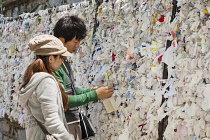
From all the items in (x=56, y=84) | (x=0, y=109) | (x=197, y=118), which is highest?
(x=56, y=84)

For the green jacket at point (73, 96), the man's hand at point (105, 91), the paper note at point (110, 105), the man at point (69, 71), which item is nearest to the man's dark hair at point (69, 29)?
the man at point (69, 71)

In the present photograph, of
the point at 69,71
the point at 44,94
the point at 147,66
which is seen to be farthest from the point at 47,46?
the point at 147,66

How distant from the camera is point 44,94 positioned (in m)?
1.58

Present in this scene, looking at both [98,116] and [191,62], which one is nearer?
[191,62]

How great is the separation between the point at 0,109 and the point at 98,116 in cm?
208

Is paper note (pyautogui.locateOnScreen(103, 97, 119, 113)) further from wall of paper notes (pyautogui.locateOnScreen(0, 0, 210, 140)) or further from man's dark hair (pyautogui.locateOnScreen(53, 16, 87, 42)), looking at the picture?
man's dark hair (pyautogui.locateOnScreen(53, 16, 87, 42))

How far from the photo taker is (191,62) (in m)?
1.88

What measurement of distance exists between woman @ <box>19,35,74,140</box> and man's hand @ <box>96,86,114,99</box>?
0.36m

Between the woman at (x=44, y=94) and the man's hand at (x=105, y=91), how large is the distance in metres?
0.36

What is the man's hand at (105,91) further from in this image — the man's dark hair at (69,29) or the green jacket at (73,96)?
the man's dark hair at (69,29)

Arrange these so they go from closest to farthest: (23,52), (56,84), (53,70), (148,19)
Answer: (56,84) → (53,70) → (148,19) → (23,52)

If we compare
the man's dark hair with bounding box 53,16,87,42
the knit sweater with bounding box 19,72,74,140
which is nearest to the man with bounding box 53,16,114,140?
the man's dark hair with bounding box 53,16,87,42

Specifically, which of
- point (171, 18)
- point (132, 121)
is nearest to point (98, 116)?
point (132, 121)

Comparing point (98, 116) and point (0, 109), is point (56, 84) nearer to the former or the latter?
point (98, 116)
